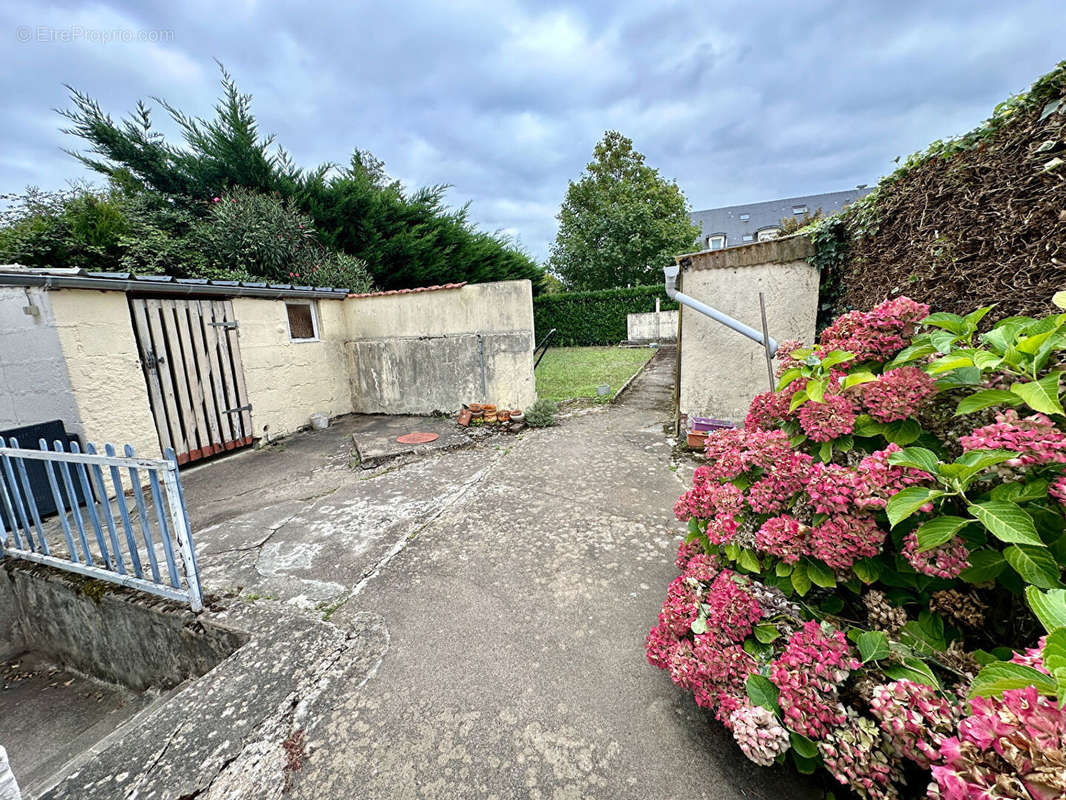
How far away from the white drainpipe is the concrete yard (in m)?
1.51

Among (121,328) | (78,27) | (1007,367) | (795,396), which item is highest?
(78,27)

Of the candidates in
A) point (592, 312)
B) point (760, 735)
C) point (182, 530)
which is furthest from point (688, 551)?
point (592, 312)

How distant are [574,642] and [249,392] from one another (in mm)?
5723

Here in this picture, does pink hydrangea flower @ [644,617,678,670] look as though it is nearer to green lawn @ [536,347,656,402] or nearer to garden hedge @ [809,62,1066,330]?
garden hedge @ [809,62,1066,330]

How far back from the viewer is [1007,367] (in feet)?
3.78

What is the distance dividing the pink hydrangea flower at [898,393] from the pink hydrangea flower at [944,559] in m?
0.43

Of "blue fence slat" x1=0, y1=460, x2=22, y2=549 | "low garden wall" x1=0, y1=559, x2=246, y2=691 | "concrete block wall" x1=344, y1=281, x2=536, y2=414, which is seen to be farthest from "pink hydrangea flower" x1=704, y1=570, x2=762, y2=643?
"concrete block wall" x1=344, y1=281, x2=536, y2=414

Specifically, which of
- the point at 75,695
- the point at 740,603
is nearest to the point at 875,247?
the point at 740,603

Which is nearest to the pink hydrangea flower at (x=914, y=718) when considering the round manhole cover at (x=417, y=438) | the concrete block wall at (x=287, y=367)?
the round manhole cover at (x=417, y=438)

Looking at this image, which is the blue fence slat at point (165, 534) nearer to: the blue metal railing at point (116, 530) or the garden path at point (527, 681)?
the blue metal railing at point (116, 530)

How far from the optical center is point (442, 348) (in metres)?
6.25

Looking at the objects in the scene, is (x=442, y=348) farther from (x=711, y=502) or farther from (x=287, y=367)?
(x=711, y=502)

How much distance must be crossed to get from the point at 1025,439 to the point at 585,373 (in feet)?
31.0

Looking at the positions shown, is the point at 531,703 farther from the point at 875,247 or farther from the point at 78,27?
the point at 78,27
